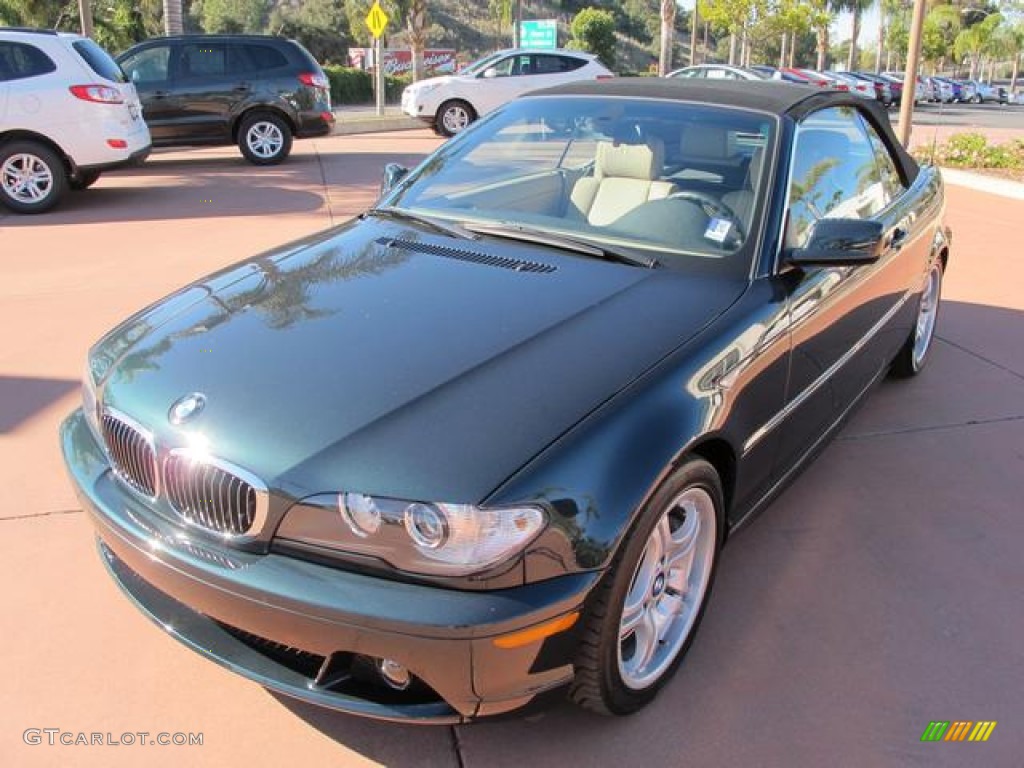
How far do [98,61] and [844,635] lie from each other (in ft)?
31.0

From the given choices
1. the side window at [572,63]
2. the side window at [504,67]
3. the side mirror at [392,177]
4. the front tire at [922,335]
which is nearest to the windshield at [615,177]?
the side mirror at [392,177]

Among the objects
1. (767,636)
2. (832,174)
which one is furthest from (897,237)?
(767,636)

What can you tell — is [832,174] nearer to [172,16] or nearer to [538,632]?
[538,632]

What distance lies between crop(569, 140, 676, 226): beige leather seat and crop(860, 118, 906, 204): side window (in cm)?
135

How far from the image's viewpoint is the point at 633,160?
3557 millimetres

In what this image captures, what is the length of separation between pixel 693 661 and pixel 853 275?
5.44ft

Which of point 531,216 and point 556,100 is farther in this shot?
point 556,100

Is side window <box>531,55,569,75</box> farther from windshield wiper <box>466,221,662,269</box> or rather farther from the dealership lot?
windshield wiper <box>466,221,662,269</box>

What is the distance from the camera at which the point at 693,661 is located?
8.93ft

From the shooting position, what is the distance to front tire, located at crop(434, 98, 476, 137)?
55.8 feet

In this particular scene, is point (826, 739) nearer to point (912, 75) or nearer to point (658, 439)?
point (658, 439)

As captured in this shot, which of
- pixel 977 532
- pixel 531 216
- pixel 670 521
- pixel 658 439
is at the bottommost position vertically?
pixel 977 532

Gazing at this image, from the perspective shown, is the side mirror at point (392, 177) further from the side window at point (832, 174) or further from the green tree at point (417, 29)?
the green tree at point (417, 29)

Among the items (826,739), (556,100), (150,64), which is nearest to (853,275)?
(556,100)
